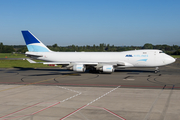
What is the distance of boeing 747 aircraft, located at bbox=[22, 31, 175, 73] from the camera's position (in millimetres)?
37341

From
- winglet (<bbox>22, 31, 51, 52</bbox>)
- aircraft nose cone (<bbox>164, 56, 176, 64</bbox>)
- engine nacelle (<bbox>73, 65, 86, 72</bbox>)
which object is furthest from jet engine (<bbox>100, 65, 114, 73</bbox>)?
winglet (<bbox>22, 31, 51, 52</bbox>)

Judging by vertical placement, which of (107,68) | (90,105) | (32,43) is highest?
(32,43)

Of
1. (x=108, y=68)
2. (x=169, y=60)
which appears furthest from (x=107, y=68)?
(x=169, y=60)

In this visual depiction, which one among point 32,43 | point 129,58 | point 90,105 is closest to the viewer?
point 90,105

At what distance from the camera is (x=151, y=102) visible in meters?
16.9

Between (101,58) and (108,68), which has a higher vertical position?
(101,58)

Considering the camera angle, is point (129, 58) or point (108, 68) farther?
point (129, 58)

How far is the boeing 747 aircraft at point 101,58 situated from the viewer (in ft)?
123

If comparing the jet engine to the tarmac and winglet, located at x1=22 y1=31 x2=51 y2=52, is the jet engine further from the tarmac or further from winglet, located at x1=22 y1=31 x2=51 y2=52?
winglet, located at x1=22 y1=31 x2=51 y2=52

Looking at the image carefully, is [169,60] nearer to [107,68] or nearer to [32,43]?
[107,68]

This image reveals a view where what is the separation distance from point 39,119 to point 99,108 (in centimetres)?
472

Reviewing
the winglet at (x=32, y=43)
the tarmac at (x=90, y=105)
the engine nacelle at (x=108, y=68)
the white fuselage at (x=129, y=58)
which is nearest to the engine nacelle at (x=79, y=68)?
the engine nacelle at (x=108, y=68)

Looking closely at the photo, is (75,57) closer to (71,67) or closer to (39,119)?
(71,67)

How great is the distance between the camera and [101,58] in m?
40.7
